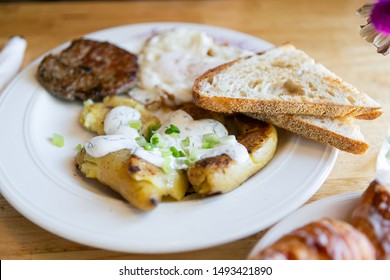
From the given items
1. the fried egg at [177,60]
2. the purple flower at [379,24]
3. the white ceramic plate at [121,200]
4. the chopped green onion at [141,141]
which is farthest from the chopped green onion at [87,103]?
the purple flower at [379,24]

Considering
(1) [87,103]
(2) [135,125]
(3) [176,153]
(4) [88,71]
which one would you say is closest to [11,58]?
(4) [88,71]

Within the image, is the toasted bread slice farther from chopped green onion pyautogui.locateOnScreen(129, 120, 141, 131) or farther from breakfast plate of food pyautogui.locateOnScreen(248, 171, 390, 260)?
chopped green onion pyautogui.locateOnScreen(129, 120, 141, 131)

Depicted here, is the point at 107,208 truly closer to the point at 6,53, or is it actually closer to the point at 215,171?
the point at 215,171

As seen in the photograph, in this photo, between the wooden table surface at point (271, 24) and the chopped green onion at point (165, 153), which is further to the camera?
the wooden table surface at point (271, 24)

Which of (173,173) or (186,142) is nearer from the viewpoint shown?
(173,173)

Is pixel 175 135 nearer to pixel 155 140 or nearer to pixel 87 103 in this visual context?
pixel 155 140

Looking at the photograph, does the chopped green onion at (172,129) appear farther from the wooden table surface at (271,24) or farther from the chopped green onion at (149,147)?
the wooden table surface at (271,24)
